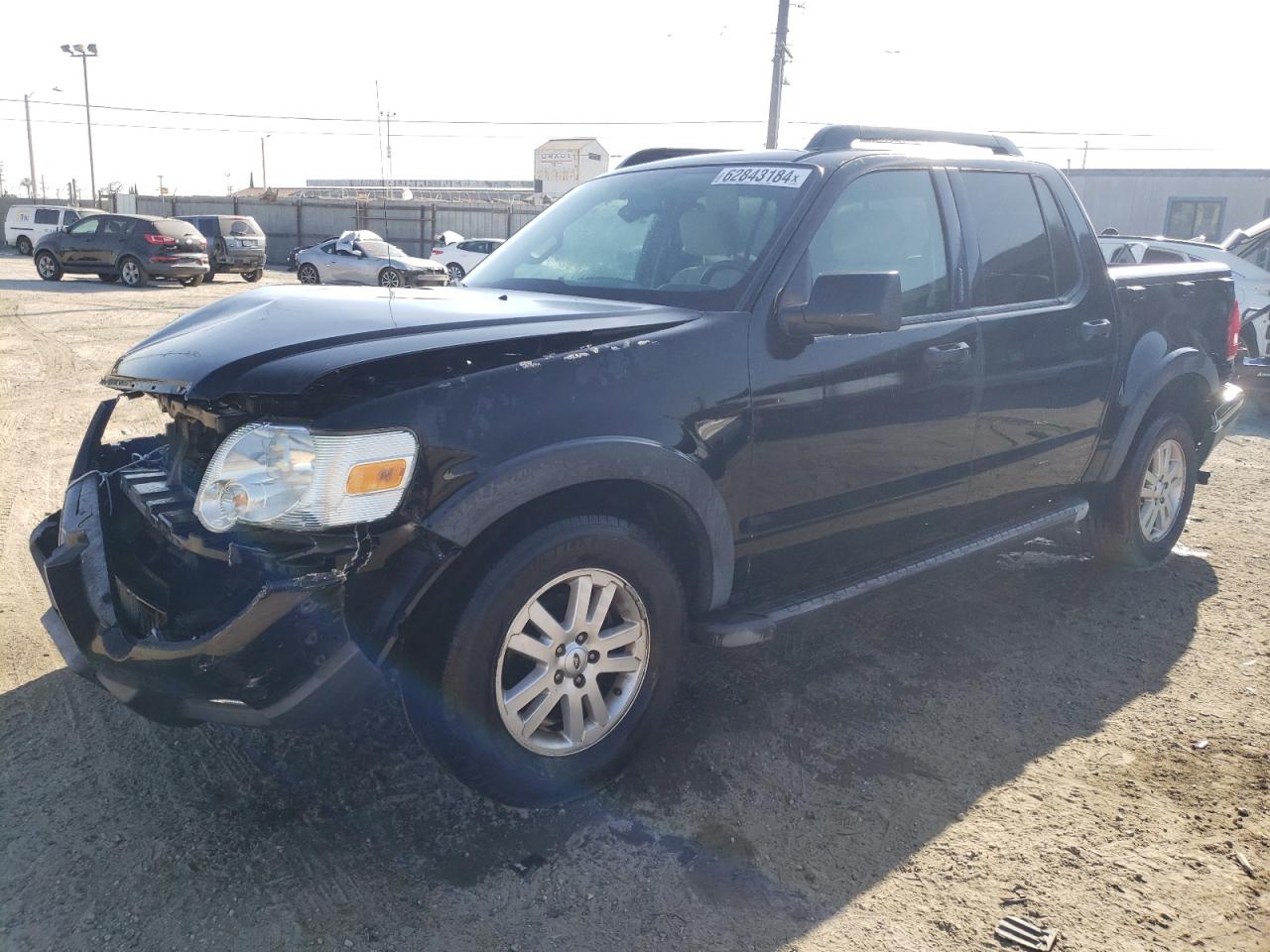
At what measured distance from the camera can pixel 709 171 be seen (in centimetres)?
378

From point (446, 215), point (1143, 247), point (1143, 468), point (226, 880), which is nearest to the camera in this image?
point (226, 880)

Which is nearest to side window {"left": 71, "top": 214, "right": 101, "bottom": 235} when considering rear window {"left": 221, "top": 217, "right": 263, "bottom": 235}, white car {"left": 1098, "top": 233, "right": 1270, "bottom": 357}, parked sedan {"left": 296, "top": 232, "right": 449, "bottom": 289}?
rear window {"left": 221, "top": 217, "right": 263, "bottom": 235}

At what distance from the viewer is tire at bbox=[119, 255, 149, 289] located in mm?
22688

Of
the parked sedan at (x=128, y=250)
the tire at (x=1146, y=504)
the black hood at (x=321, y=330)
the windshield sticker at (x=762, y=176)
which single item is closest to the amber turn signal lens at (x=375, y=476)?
the black hood at (x=321, y=330)

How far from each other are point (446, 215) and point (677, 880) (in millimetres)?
39324

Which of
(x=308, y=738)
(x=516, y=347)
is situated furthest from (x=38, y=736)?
(x=516, y=347)

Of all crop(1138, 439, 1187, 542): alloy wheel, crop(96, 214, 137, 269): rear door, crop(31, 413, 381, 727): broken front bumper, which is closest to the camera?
crop(31, 413, 381, 727): broken front bumper

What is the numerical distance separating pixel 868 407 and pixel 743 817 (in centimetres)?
143

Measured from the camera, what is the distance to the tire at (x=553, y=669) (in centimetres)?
260

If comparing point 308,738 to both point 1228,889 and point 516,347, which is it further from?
point 1228,889

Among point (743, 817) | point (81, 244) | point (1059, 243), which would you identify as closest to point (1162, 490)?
point (1059, 243)

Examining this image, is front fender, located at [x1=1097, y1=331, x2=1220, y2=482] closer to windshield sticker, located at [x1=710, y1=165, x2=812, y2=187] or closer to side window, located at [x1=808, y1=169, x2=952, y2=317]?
side window, located at [x1=808, y1=169, x2=952, y2=317]

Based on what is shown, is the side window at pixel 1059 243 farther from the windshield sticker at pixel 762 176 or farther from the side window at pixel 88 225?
the side window at pixel 88 225

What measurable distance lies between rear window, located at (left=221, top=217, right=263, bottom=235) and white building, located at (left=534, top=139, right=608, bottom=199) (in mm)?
29056
